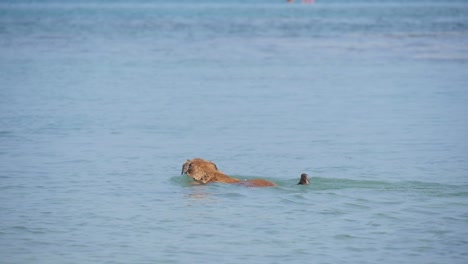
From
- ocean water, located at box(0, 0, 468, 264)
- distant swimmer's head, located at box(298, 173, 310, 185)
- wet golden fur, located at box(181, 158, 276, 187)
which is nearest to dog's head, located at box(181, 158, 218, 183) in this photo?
wet golden fur, located at box(181, 158, 276, 187)

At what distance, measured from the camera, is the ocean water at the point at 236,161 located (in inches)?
469

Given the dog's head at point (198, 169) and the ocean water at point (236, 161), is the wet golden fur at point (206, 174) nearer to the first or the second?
the dog's head at point (198, 169)

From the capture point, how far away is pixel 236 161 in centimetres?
1745

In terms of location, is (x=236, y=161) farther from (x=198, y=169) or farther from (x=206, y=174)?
(x=198, y=169)

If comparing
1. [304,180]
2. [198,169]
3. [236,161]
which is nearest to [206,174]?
[198,169]

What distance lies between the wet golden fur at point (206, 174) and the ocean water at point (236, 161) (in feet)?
0.50

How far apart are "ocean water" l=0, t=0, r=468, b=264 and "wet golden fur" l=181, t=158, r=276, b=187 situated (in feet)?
0.50

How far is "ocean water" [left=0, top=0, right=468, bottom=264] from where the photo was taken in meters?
11.9

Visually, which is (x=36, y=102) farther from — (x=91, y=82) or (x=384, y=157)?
(x=384, y=157)

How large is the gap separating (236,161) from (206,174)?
2756 mm

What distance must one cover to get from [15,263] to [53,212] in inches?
94.0

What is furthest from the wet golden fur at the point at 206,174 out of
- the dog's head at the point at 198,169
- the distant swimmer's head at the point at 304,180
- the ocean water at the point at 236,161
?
the distant swimmer's head at the point at 304,180

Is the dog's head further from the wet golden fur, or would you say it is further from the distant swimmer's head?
the distant swimmer's head

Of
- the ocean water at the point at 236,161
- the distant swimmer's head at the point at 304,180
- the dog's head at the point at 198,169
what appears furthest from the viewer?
the dog's head at the point at 198,169
